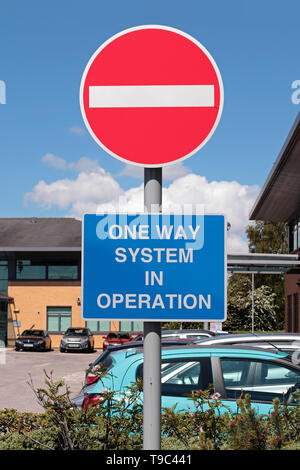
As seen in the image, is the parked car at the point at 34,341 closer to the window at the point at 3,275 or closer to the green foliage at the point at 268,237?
the window at the point at 3,275

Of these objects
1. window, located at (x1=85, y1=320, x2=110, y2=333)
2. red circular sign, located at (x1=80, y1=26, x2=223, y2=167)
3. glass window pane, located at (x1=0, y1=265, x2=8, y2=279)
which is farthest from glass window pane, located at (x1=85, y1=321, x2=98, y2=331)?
red circular sign, located at (x1=80, y1=26, x2=223, y2=167)

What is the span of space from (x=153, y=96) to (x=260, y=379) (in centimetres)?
465

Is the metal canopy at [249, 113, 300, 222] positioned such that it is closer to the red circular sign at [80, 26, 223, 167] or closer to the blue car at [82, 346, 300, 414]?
the blue car at [82, 346, 300, 414]

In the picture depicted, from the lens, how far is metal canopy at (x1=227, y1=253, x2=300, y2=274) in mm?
27547

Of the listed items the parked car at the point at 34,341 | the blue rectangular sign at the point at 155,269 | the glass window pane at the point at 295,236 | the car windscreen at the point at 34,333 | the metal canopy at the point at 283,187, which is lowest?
the parked car at the point at 34,341

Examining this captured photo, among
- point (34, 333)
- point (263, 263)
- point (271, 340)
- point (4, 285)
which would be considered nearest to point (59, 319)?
point (4, 285)

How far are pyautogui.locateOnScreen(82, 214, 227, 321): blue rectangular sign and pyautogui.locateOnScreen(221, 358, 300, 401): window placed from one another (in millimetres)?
4193

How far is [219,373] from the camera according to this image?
6.76m

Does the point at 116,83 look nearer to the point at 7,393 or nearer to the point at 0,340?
the point at 7,393

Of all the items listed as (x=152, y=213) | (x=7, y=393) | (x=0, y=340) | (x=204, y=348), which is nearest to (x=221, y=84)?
(x=152, y=213)

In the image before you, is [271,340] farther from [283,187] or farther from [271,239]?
[271,239]

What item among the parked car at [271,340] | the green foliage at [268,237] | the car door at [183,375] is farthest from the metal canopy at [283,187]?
the green foliage at [268,237]

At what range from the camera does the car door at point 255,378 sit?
6.59m

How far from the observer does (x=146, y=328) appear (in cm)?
263
